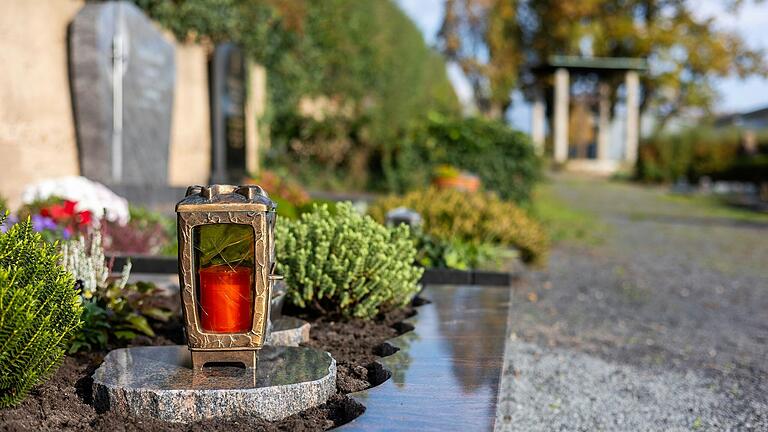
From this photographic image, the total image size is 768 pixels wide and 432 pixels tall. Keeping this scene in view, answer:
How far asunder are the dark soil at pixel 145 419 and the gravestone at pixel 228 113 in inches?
306

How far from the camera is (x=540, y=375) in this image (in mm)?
3791

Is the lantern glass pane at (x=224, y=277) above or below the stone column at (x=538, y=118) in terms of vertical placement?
below

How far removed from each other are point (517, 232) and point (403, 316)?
289 centimetres

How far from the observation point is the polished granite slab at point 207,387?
1984 mm

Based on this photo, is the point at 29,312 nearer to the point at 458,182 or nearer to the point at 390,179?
the point at 458,182

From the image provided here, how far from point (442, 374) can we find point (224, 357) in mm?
626

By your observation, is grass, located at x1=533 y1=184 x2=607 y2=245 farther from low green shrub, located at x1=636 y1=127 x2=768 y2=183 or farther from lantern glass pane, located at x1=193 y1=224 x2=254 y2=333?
low green shrub, located at x1=636 y1=127 x2=768 y2=183

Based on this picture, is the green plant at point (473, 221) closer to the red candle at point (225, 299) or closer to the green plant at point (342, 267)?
the green plant at point (342, 267)

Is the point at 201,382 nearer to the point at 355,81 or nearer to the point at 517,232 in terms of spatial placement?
the point at 517,232

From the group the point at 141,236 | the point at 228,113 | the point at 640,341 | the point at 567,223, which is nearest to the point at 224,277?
the point at 640,341

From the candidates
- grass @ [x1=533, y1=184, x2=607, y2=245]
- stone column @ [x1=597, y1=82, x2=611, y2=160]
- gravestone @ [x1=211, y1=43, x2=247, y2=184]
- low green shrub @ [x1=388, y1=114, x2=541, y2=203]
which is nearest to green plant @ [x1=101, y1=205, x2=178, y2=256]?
gravestone @ [x1=211, y1=43, x2=247, y2=184]

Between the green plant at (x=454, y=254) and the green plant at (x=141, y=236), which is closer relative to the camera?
the green plant at (x=454, y=254)

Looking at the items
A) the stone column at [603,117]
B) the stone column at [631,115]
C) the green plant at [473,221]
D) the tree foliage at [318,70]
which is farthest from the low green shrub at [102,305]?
the stone column at [603,117]

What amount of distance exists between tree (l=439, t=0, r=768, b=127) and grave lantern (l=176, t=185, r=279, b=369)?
967 inches
